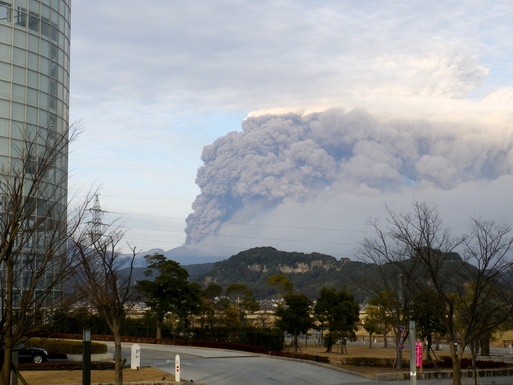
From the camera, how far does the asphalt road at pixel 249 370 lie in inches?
1499

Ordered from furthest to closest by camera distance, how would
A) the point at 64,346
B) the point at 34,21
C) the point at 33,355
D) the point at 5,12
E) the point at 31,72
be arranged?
the point at 34,21 < the point at 31,72 < the point at 5,12 < the point at 64,346 < the point at 33,355

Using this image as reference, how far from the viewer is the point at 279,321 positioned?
2406 inches

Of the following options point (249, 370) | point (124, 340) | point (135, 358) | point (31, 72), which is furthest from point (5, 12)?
point (249, 370)

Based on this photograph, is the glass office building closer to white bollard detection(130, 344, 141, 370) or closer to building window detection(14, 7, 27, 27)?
building window detection(14, 7, 27, 27)

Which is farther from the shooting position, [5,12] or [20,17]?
[20,17]

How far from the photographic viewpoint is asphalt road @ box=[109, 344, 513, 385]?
38.1 metres

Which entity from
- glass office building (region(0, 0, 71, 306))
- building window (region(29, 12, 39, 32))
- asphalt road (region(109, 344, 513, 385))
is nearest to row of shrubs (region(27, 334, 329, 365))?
asphalt road (region(109, 344, 513, 385))

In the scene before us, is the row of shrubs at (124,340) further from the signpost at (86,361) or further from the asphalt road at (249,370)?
the signpost at (86,361)

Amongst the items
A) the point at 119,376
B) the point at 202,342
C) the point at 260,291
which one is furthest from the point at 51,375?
the point at 260,291

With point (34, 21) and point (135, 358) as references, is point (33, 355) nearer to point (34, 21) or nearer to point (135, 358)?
point (135, 358)

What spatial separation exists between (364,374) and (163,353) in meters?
12.9

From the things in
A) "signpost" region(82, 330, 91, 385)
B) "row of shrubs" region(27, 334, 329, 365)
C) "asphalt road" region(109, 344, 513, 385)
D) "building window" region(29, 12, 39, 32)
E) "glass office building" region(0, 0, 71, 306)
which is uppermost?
"building window" region(29, 12, 39, 32)

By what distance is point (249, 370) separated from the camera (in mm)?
40875

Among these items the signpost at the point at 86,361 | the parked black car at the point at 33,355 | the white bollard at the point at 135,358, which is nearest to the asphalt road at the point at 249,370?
the white bollard at the point at 135,358
